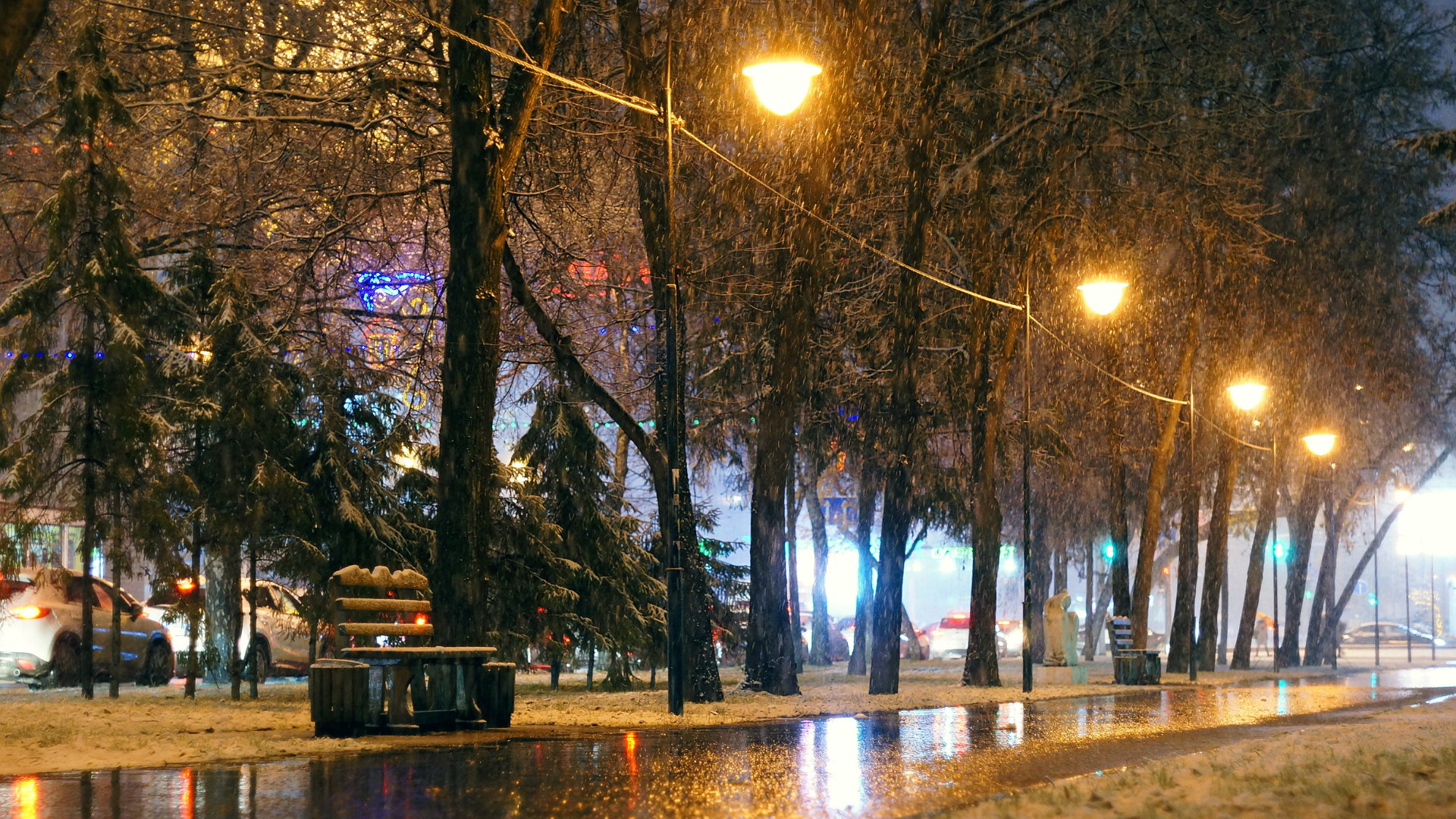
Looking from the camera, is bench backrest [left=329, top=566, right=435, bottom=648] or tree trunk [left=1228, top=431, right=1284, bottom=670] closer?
bench backrest [left=329, top=566, right=435, bottom=648]

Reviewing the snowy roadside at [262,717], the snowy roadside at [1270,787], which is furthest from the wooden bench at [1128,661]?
the snowy roadside at [1270,787]

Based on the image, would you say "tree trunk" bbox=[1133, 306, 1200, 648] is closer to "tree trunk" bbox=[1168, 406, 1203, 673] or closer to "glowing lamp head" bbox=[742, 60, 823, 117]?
"tree trunk" bbox=[1168, 406, 1203, 673]

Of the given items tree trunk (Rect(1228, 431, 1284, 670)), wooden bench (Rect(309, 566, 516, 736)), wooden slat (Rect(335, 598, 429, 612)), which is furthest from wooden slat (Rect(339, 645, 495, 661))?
tree trunk (Rect(1228, 431, 1284, 670))

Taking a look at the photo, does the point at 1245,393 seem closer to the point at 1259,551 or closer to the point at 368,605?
the point at 1259,551

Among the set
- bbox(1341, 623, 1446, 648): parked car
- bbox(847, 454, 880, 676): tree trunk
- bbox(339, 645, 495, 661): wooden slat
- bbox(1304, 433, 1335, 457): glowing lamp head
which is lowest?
bbox(1341, 623, 1446, 648): parked car

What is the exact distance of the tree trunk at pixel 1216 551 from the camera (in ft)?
128

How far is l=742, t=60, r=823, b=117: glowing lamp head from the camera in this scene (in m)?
15.7

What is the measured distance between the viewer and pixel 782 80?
1577 centimetres

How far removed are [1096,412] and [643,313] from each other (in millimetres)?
16741

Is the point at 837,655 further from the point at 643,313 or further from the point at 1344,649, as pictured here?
the point at 1344,649

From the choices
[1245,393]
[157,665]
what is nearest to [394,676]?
[157,665]

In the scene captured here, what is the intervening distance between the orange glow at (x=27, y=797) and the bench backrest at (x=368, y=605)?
442 centimetres

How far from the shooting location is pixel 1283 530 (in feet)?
396

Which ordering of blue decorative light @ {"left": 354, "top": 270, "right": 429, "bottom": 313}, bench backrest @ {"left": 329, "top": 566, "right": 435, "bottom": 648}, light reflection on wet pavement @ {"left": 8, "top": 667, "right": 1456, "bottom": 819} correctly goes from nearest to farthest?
light reflection on wet pavement @ {"left": 8, "top": 667, "right": 1456, "bottom": 819}
bench backrest @ {"left": 329, "top": 566, "right": 435, "bottom": 648}
blue decorative light @ {"left": 354, "top": 270, "right": 429, "bottom": 313}
